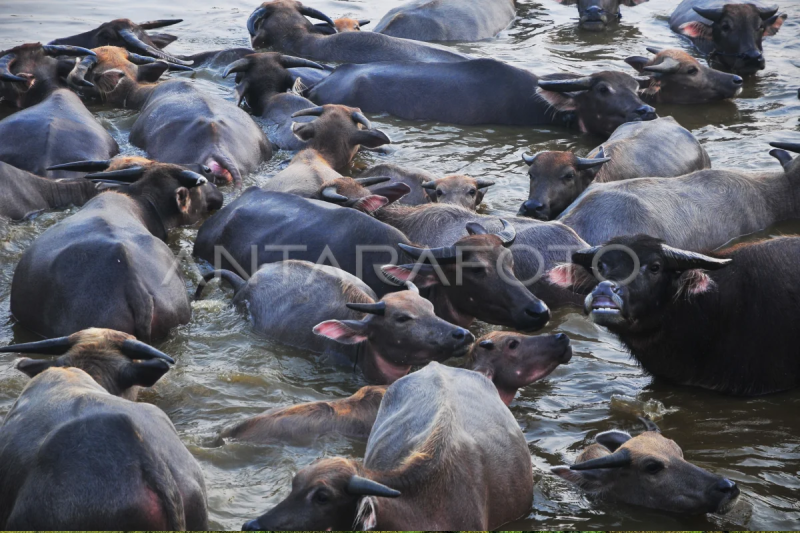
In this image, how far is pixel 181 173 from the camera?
28.3 ft

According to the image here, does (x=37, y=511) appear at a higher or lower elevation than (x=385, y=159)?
higher

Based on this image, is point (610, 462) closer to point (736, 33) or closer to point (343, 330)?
point (343, 330)

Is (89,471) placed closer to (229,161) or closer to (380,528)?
(380,528)

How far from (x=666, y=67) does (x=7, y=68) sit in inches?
323

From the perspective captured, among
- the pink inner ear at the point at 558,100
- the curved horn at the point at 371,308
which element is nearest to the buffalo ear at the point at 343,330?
the curved horn at the point at 371,308

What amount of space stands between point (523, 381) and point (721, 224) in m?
3.61

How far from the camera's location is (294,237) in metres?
8.15

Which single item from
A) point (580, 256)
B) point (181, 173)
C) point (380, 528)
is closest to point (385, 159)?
point (181, 173)

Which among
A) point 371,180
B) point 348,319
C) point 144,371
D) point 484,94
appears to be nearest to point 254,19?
point 484,94

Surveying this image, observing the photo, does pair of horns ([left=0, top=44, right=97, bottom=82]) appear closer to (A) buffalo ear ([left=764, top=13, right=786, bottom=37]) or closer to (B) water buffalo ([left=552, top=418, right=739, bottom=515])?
(B) water buffalo ([left=552, top=418, right=739, bottom=515])

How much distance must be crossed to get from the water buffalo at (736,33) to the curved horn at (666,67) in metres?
1.59

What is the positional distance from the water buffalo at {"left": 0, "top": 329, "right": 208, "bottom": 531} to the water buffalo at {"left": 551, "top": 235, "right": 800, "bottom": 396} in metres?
2.97

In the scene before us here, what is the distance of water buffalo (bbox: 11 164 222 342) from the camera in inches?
267

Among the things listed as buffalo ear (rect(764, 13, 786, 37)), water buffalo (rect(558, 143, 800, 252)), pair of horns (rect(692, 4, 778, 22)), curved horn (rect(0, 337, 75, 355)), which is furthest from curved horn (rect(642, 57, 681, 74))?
curved horn (rect(0, 337, 75, 355))
